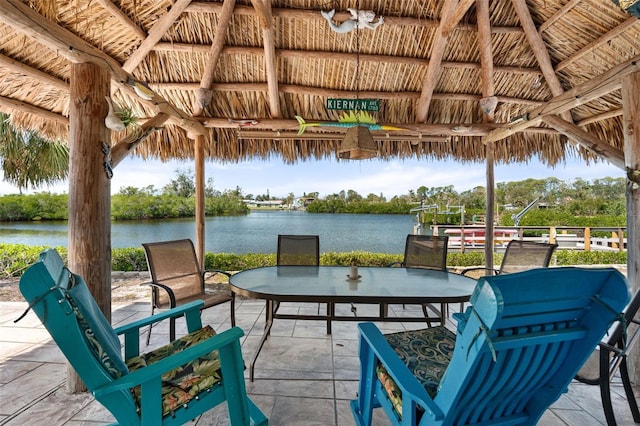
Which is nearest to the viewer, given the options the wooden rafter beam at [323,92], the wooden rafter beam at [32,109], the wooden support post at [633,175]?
the wooden support post at [633,175]

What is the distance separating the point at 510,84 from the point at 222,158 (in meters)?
4.22

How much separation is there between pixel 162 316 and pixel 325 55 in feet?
11.0

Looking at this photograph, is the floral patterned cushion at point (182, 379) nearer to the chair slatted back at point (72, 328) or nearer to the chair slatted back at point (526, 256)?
the chair slatted back at point (72, 328)

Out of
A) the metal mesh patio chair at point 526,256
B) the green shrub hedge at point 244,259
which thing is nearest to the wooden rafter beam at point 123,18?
the green shrub hedge at point 244,259

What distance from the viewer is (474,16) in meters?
3.51

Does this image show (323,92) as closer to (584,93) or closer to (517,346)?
(584,93)

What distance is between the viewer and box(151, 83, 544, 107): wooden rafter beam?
391 cm

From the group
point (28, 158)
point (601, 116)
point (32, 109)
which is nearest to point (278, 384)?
point (32, 109)

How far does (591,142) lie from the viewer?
308cm

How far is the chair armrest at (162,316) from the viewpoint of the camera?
1.57m

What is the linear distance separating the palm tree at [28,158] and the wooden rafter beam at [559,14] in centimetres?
875

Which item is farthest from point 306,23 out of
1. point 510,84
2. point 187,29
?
point 510,84

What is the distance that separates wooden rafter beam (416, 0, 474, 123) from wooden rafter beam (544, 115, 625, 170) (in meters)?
1.34

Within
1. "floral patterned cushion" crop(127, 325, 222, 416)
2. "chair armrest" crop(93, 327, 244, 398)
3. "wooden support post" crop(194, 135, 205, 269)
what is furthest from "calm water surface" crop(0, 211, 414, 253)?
"chair armrest" crop(93, 327, 244, 398)
